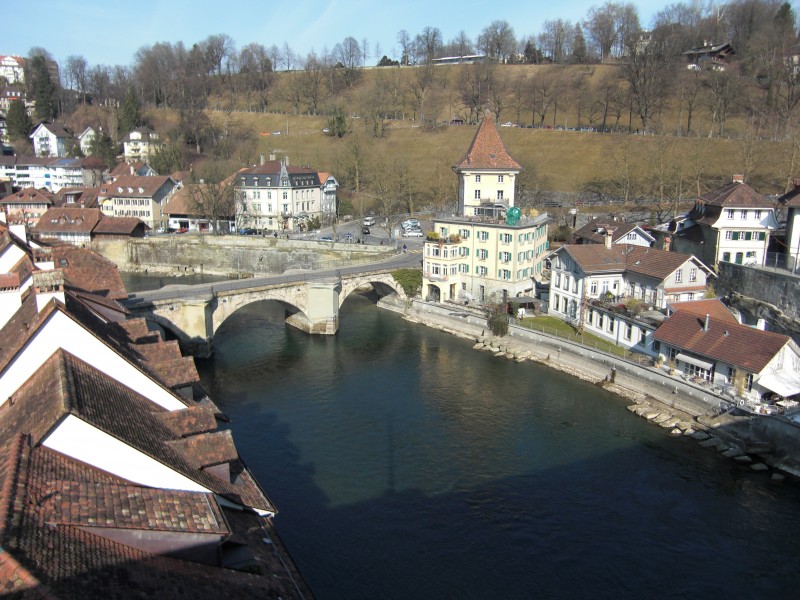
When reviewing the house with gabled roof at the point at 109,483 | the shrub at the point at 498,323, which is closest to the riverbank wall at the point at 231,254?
the shrub at the point at 498,323

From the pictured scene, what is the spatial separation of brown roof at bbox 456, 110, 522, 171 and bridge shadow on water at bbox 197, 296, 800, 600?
25.5m

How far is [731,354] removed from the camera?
31578 mm

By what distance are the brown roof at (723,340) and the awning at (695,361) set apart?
1.57 ft

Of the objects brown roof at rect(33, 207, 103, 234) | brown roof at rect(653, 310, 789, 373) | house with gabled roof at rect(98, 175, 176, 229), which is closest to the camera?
brown roof at rect(653, 310, 789, 373)

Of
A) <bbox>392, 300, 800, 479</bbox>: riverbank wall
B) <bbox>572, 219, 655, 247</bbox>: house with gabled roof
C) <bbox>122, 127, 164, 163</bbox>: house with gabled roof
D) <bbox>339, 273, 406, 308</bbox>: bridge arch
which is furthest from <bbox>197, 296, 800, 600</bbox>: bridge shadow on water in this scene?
<bbox>122, 127, 164, 163</bbox>: house with gabled roof

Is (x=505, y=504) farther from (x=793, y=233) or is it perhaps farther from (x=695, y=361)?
(x=793, y=233)

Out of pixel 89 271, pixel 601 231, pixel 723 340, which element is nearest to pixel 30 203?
pixel 89 271

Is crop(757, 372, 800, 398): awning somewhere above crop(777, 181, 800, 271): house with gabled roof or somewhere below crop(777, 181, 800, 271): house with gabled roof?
below

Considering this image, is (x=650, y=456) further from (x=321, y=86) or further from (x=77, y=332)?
(x=321, y=86)

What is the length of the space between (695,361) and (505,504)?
14407 mm

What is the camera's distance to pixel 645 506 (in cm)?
2517

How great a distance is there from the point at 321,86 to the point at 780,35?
81514mm

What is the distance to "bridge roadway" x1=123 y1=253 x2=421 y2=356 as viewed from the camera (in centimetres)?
4034

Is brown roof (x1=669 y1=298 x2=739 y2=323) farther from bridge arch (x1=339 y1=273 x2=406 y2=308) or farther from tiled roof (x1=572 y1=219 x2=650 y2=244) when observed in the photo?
bridge arch (x1=339 y1=273 x2=406 y2=308)
